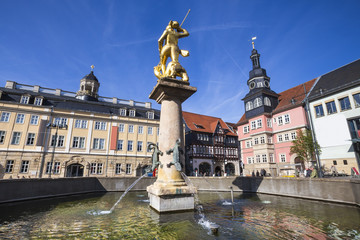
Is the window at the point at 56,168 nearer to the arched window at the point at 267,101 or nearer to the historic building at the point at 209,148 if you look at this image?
the historic building at the point at 209,148

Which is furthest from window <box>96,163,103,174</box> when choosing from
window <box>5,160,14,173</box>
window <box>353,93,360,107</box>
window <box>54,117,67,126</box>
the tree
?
window <box>353,93,360,107</box>

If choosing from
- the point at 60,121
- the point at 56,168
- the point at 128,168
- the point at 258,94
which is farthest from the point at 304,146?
the point at 60,121

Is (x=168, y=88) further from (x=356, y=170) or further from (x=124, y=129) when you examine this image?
(x=124, y=129)

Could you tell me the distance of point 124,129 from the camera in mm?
33938

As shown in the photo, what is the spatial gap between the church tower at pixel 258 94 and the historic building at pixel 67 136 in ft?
61.4

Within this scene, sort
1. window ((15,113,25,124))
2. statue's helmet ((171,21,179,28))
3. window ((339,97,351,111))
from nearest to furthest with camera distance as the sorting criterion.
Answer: statue's helmet ((171,21,179,28)) < window ((339,97,351,111)) < window ((15,113,25,124))

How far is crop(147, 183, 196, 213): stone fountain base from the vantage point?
5.93m

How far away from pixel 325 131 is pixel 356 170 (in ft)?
18.8

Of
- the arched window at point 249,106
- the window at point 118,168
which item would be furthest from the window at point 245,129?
the window at point 118,168

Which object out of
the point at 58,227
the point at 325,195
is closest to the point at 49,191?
the point at 58,227

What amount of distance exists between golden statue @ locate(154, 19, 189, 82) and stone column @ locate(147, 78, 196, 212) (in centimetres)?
62

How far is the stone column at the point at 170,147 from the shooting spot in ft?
19.7

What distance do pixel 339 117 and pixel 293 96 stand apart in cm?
1012

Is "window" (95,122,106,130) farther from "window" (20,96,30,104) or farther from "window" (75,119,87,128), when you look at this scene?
"window" (20,96,30,104)
